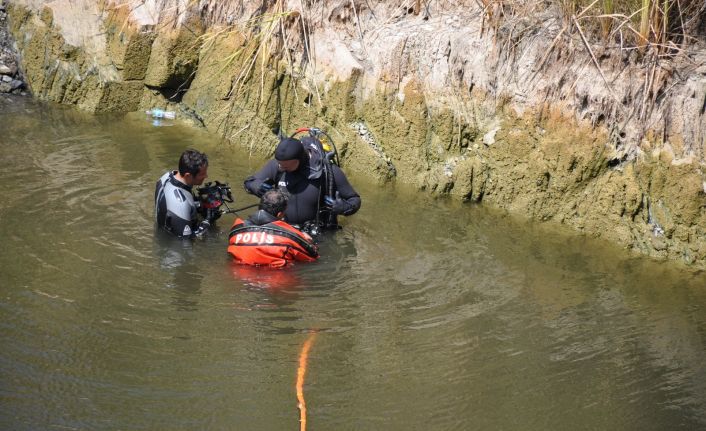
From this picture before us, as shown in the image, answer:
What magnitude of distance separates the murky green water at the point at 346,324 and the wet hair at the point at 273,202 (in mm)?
520

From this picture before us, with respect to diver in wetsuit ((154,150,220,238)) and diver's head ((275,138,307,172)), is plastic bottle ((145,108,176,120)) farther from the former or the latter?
diver's head ((275,138,307,172))

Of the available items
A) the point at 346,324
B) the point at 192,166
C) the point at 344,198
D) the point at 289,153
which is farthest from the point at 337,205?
the point at 346,324

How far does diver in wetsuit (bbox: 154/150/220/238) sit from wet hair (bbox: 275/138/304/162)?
618 millimetres

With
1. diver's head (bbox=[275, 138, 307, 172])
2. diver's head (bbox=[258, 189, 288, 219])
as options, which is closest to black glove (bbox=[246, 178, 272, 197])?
diver's head (bbox=[275, 138, 307, 172])

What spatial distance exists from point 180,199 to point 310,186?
1.16 metres

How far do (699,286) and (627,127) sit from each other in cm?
163

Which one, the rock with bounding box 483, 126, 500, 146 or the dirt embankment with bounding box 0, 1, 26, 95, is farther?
the dirt embankment with bounding box 0, 1, 26, 95

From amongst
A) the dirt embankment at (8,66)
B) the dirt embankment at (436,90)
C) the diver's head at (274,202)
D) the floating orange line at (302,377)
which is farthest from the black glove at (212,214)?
the dirt embankment at (8,66)

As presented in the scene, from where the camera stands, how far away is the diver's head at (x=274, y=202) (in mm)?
7090

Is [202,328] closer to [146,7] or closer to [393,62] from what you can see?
[393,62]

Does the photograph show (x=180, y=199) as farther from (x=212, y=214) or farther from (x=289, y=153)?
(x=289, y=153)

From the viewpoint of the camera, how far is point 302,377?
5641mm

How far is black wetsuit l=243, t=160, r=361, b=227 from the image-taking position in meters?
7.72

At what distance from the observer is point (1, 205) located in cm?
799
